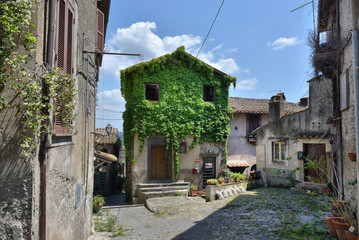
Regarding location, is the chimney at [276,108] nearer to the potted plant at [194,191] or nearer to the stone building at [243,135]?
the stone building at [243,135]

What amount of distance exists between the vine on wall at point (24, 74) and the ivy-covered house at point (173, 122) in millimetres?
11634

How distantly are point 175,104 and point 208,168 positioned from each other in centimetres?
476

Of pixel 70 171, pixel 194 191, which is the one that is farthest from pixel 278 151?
pixel 70 171

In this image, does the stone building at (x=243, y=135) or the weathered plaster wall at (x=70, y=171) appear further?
the stone building at (x=243, y=135)

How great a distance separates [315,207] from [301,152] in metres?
4.68

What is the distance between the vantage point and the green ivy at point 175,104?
15.1 m

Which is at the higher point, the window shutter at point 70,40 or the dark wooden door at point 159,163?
the window shutter at point 70,40

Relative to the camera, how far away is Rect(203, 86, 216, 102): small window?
1708cm

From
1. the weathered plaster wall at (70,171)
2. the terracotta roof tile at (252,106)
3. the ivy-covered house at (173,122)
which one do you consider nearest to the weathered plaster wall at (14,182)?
the weathered plaster wall at (70,171)

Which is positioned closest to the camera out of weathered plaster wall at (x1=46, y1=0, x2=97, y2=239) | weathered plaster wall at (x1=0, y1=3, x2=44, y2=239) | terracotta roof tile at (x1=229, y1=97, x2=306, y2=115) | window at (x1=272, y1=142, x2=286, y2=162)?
weathered plaster wall at (x1=0, y1=3, x2=44, y2=239)

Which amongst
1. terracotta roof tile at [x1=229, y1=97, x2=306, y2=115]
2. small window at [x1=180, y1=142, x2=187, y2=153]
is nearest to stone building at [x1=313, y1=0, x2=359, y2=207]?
small window at [x1=180, y1=142, x2=187, y2=153]

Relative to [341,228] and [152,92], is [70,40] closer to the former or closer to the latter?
[341,228]

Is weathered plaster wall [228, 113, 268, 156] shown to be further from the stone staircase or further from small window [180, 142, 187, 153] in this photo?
the stone staircase

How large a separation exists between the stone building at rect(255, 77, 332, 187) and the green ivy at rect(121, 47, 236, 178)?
10.1 feet
